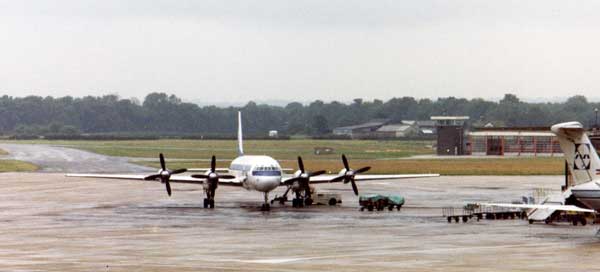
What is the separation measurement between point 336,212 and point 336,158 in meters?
92.5

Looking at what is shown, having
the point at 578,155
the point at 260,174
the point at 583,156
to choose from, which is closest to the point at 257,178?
the point at 260,174

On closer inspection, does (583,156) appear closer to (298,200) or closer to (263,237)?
(263,237)

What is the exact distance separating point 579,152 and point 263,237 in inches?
697

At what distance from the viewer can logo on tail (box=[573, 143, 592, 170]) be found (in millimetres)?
64812

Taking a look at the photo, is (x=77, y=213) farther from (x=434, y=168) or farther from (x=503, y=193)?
(x=434, y=168)

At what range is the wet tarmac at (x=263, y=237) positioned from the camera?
52.8m

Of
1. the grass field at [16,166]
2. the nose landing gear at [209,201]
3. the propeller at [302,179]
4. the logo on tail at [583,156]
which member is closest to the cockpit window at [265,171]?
the propeller at [302,179]

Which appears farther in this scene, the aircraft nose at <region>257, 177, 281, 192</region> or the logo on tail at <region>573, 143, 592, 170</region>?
the aircraft nose at <region>257, 177, 281, 192</region>

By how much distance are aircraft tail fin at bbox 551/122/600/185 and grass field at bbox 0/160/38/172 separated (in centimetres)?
10076

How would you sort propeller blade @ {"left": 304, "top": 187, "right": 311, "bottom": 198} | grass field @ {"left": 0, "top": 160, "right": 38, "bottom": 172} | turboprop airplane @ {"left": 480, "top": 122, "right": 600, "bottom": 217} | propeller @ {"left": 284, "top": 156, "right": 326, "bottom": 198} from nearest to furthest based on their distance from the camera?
turboprop airplane @ {"left": 480, "top": 122, "right": 600, "bottom": 217} → propeller @ {"left": 284, "top": 156, "right": 326, "bottom": 198} → propeller blade @ {"left": 304, "top": 187, "right": 311, "bottom": 198} → grass field @ {"left": 0, "top": 160, "right": 38, "bottom": 172}

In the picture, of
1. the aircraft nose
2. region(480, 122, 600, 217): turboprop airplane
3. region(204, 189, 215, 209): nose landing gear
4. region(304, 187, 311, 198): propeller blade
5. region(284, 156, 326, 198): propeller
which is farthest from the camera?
region(304, 187, 311, 198): propeller blade

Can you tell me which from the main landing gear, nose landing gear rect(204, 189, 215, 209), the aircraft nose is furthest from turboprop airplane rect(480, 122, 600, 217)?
nose landing gear rect(204, 189, 215, 209)

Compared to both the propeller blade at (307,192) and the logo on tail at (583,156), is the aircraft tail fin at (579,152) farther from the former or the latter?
the propeller blade at (307,192)

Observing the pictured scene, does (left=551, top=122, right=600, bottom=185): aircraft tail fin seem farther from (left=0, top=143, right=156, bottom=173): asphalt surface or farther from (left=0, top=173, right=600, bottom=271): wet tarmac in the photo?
(left=0, top=143, right=156, bottom=173): asphalt surface
